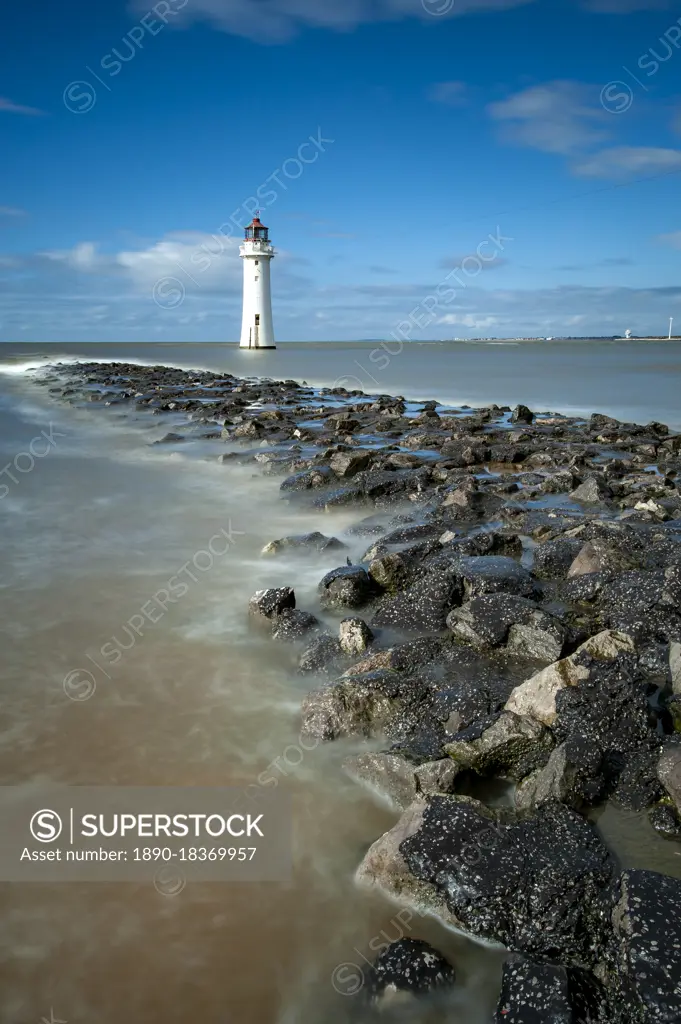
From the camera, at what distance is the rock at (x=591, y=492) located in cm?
939

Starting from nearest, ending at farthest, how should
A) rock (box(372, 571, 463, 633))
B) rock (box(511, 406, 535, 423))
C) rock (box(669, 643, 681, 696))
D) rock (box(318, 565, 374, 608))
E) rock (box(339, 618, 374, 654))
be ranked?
rock (box(669, 643, 681, 696)), rock (box(339, 618, 374, 654)), rock (box(372, 571, 463, 633)), rock (box(318, 565, 374, 608)), rock (box(511, 406, 535, 423))

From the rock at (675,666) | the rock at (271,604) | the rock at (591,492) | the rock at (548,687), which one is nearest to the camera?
the rock at (548,687)

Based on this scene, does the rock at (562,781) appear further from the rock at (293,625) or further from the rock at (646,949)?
the rock at (293,625)

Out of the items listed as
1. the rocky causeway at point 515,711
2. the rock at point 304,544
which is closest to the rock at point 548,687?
the rocky causeway at point 515,711

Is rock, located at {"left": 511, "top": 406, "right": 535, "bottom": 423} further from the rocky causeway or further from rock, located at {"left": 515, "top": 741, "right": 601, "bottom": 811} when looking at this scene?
rock, located at {"left": 515, "top": 741, "right": 601, "bottom": 811}

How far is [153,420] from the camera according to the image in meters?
20.9

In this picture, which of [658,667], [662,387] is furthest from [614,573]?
[662,387]

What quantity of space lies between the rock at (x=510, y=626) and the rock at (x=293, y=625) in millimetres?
1153

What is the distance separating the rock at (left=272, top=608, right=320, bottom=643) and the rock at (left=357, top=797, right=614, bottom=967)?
238 cm

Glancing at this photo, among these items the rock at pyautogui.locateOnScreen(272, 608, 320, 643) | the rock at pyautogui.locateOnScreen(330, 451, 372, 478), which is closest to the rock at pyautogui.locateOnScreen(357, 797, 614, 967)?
the rock at pyautogui.locateOnScreen(272, 608, 320, 643)

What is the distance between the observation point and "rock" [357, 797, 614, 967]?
2.79 metres

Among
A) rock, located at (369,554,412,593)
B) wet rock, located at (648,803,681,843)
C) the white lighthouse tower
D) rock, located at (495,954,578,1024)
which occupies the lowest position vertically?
rock, located at (495,954,578,1024)

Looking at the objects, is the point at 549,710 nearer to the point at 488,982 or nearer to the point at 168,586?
the point at 488,982

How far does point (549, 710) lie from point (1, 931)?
288 centimetres
